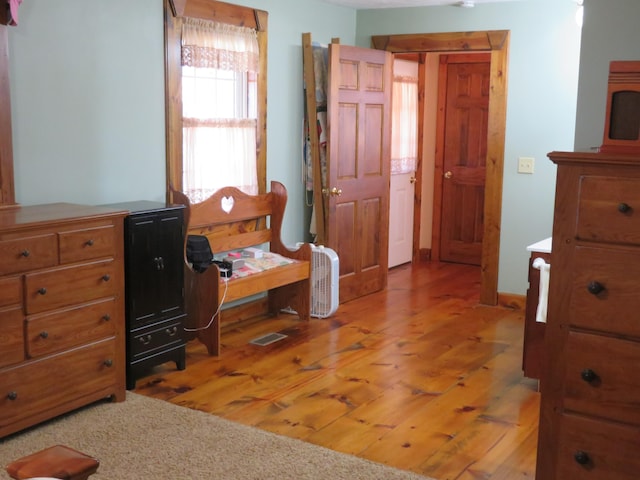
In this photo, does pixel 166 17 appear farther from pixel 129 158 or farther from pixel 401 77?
pixel 401 77

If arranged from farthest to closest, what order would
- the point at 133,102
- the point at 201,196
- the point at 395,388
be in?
the point at 201,196, the point at 133,102, the point at 395,388

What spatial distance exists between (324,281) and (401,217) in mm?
2260

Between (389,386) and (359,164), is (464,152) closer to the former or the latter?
(359,164)

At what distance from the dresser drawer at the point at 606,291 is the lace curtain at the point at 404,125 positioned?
4912 millimetres

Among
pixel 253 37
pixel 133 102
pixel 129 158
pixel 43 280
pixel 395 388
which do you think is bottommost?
pixel 395 388

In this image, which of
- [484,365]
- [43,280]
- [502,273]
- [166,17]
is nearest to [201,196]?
[166,17]

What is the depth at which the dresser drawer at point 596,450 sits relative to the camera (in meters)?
2.24

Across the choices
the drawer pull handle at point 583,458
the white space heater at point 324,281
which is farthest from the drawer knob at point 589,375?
the white space heater at point 324,281

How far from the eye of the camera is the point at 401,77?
7145 millimetres

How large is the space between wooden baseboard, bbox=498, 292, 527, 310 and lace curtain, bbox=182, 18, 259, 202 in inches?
84.3

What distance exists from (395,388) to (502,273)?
2.18m

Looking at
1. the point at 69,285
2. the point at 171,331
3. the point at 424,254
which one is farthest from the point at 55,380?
the point at 424,254

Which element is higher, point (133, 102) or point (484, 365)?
point (133, 102)

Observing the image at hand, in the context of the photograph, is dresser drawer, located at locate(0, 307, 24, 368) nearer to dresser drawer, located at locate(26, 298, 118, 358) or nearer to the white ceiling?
dresser drawer, located at locate(26, 298, 118, 358)
